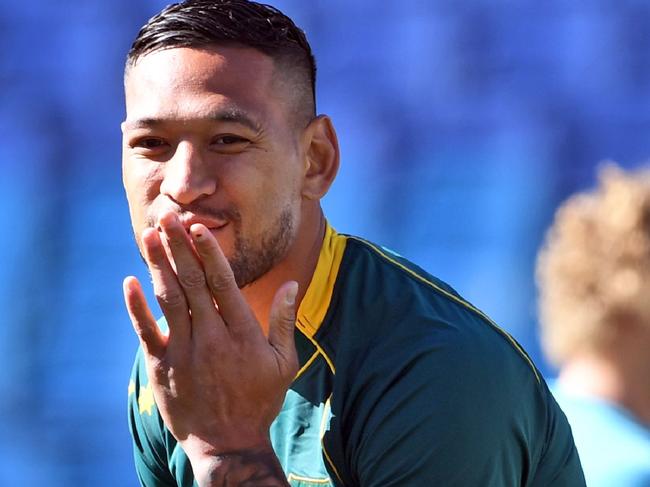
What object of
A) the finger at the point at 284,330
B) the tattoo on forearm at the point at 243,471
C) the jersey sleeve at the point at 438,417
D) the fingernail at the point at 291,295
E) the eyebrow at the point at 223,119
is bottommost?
the tattoo on forearm at the point at 243,471

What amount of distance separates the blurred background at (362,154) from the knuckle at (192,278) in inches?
53.3

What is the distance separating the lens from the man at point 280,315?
1.61 meters

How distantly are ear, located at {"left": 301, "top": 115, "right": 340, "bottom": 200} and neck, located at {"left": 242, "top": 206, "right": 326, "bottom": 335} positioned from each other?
4cm

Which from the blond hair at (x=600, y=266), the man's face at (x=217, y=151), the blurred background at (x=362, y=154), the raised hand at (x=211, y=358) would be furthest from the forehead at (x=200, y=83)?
the blurred background at (x=362, y=154)

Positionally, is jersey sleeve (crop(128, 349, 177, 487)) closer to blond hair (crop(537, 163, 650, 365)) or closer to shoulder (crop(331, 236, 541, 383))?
shoulder (crop(331, 236, 541, 383))

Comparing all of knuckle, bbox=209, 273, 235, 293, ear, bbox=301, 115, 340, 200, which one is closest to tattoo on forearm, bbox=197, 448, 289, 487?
knuckle, bbox=209, 273, 235, 293

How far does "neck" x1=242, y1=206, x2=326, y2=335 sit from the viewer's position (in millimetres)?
1857

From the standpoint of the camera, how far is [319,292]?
6.09 feet

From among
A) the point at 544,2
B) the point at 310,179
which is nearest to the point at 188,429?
the point at 310,179

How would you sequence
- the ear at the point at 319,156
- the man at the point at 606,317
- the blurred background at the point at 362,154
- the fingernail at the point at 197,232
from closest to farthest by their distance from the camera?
the fingernail at the point at 197,232 → the ear at the point at 319,156 → the man at the point at 606,317 → the blurred background at the point at 362,154

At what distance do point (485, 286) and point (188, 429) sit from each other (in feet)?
4.38

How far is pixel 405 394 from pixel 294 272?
302 mm

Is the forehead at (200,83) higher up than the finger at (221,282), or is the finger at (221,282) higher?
the forehead at (200,83)

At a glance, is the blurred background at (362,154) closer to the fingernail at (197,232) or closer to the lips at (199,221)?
the lips at (199,221)
